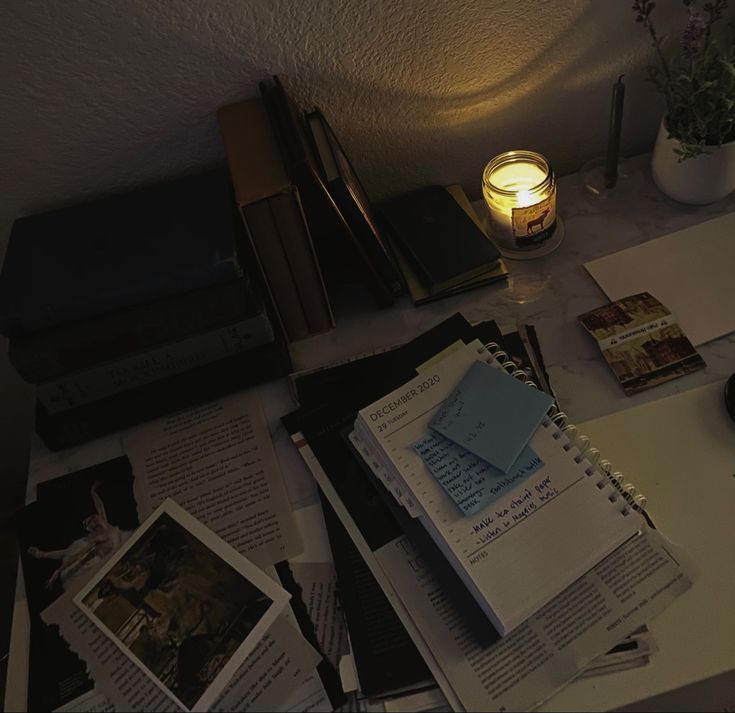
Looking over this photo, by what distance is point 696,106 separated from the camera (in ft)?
2.92

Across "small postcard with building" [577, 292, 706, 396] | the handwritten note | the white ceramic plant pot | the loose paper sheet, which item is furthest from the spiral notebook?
the white ceramic plant pot

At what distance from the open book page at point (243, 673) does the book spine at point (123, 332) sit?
11.5 inches

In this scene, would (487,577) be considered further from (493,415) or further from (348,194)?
(348,194)

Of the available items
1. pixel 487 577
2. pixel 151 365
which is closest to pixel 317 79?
pixel 151 365

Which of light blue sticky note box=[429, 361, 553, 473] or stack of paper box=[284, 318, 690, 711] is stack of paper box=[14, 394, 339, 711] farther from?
light blue sticky note box=[429, 361, 553, 473]

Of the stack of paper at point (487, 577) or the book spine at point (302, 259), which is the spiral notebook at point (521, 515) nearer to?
the stack of paper at point (487, 577)

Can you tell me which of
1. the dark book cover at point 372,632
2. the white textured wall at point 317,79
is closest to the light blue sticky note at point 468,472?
the dark book cover at point 372,632

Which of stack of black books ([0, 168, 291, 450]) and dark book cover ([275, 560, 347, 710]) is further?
stack of black books ([0, 168, 291, 450])

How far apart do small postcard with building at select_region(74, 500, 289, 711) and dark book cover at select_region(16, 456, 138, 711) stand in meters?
0.03

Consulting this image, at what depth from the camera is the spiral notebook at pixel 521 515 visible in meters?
0.70

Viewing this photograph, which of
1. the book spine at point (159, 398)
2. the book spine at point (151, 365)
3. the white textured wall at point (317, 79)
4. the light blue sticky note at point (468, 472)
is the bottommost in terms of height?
the light blue sticky note at point (468, 472)

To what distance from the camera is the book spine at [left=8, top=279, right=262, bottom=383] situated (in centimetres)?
81

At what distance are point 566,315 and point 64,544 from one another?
0.65m

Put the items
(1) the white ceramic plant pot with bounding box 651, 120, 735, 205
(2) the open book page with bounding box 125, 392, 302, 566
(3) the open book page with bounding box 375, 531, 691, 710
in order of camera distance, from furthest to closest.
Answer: (1) the white ceramic plant pot with bounding box 651, 120, 735, 205
(2) the open book page with bounding box 125, 392, 302, 566
(3) the open book page with bounding box 375, 531, 691, 710
